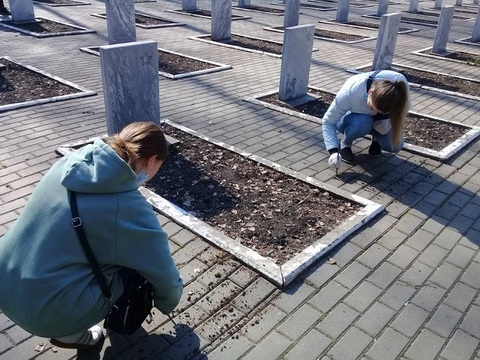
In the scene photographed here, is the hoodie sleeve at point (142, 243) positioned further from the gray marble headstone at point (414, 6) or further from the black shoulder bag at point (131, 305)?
the gray marble headstone at point (414, 6)

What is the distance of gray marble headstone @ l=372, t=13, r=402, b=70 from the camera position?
810 centimetres

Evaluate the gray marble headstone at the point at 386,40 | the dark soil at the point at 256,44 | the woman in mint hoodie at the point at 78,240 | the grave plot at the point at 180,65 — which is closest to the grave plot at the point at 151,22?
the dark soil at the point at 256,44

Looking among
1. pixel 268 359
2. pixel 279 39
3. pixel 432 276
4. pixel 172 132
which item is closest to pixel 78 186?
pixel 268 359

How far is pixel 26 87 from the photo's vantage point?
659 cm

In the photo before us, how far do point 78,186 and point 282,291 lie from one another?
157cm

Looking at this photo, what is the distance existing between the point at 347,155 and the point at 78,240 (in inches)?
132

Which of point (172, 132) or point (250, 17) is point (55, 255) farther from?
point (250, 17)

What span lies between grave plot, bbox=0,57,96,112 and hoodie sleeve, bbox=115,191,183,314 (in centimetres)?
464

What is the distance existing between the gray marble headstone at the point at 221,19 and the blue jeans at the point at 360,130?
6.78 m

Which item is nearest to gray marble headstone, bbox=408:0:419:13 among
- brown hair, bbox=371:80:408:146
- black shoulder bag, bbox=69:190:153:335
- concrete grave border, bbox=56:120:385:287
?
brown hair, bbox=371:80:408:146

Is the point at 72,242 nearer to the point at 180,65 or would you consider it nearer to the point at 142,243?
the point at 142,243

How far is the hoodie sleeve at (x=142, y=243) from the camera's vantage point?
5.97 ft

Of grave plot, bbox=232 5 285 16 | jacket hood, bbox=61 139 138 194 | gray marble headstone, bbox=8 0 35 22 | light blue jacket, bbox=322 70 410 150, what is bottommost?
grave plot, bbox=232 5 285 16

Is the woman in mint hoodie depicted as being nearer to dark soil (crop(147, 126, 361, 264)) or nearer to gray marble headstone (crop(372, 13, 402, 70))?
dark soil (crop(147, 126, 361, 264))
